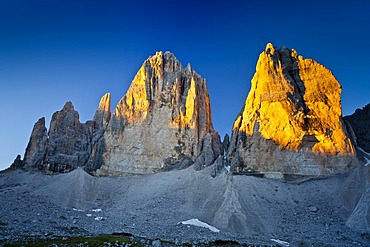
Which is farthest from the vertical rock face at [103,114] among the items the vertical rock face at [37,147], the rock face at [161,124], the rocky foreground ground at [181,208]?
the rocky foreground ground at [181,208]

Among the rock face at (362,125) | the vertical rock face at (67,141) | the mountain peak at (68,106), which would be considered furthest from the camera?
the mountain peak at (68,106)

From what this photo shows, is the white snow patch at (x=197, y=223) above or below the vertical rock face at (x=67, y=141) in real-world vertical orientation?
below

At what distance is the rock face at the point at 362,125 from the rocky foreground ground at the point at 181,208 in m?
29.5

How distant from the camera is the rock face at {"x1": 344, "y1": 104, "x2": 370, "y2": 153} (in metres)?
100

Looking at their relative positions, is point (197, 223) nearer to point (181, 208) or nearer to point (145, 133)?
point (181, 208)

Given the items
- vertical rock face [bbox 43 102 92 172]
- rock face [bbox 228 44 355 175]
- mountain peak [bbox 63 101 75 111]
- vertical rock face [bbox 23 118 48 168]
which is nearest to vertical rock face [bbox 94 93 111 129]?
vertical rock face [bbox 43 102 92 172]

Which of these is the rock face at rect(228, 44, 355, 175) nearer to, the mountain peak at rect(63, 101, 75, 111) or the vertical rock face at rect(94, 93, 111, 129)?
the vertical rock face at rect(94, 93, 111, 129)

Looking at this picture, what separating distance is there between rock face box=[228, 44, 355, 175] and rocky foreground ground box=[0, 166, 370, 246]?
6.17 m

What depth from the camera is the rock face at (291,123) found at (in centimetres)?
8406

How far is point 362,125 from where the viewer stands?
106 meters

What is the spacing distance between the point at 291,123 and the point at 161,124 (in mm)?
43035

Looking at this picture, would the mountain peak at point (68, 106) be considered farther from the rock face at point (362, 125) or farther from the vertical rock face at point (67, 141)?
the rock face at point (362, 125)

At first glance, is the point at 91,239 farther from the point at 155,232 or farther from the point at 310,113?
the point at 310,113

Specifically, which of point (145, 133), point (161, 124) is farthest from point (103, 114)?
point (161, 124)
